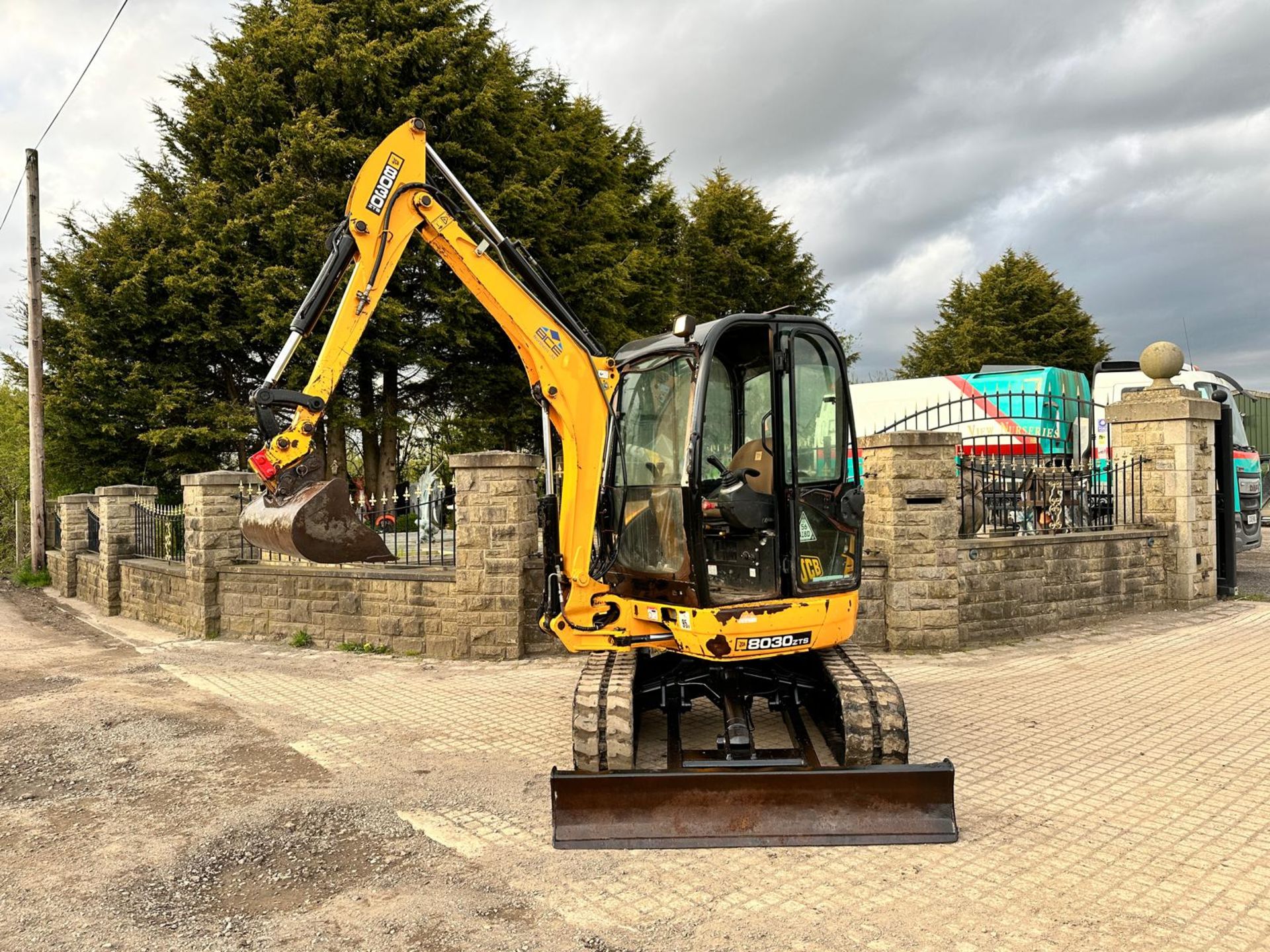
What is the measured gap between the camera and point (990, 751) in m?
5.80

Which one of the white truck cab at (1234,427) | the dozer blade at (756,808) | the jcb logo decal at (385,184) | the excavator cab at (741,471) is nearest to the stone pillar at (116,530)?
the jcb logo decal at (385,184)

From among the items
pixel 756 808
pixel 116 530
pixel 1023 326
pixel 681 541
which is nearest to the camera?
pixel 756 808

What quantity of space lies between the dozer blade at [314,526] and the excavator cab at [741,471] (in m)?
1.87

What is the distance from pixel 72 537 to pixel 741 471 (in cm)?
1655

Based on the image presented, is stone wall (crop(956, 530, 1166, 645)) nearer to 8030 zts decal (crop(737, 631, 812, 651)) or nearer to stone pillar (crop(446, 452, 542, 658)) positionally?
stone pillar (crop(446, 452, 542, 658))

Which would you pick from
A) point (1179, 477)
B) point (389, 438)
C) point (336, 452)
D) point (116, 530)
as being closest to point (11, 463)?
point (336, 452)

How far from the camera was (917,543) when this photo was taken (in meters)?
9.05

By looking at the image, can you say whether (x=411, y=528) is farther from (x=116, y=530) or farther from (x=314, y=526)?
(x=116, y=530)

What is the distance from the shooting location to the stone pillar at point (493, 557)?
9062 millimetres

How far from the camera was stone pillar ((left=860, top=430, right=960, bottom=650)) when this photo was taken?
905 cm

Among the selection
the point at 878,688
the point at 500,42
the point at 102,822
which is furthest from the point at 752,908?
the point at 500,42

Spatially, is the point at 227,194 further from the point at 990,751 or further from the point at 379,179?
the point at 990,751

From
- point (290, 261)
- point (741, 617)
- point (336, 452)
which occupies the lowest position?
point (741, 617)

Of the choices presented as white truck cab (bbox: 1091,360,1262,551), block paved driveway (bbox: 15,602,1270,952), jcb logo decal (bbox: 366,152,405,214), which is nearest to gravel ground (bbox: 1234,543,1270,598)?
white truck cab (bbox: 1091,360,1262,551)
